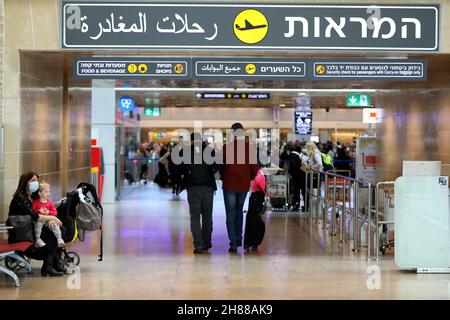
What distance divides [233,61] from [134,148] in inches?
683

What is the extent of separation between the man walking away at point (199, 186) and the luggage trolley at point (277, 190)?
657cm

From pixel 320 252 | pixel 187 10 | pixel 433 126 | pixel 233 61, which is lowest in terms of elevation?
pixel 320 252

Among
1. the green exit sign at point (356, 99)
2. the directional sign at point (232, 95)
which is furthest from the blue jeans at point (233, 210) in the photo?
the green exit sign at point (356, 99)

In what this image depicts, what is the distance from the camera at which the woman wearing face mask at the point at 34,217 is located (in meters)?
8.04

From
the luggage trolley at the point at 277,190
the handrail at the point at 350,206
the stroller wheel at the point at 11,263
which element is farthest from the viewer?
the luggage trolley at the point at 277,190

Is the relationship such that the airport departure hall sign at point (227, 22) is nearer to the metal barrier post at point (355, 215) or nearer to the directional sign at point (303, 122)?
the metal barrier post at point (355, 215)

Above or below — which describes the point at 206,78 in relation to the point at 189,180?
above

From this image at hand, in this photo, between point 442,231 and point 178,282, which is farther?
point 442,231

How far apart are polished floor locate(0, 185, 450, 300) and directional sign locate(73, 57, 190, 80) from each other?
2511 millimetres

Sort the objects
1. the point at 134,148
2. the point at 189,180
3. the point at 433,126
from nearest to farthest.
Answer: the point at 189,180 → the point at 433,126 → the point at 134,148

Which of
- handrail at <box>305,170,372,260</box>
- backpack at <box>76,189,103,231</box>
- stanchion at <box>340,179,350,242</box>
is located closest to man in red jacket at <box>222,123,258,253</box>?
handrail at <box>305,170,372,260</box>

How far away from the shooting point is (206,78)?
9.44 metres

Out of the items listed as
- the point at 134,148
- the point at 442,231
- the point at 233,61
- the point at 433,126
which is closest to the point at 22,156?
the point at 233,61

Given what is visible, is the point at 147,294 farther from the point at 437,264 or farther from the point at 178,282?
the point at 437,264
